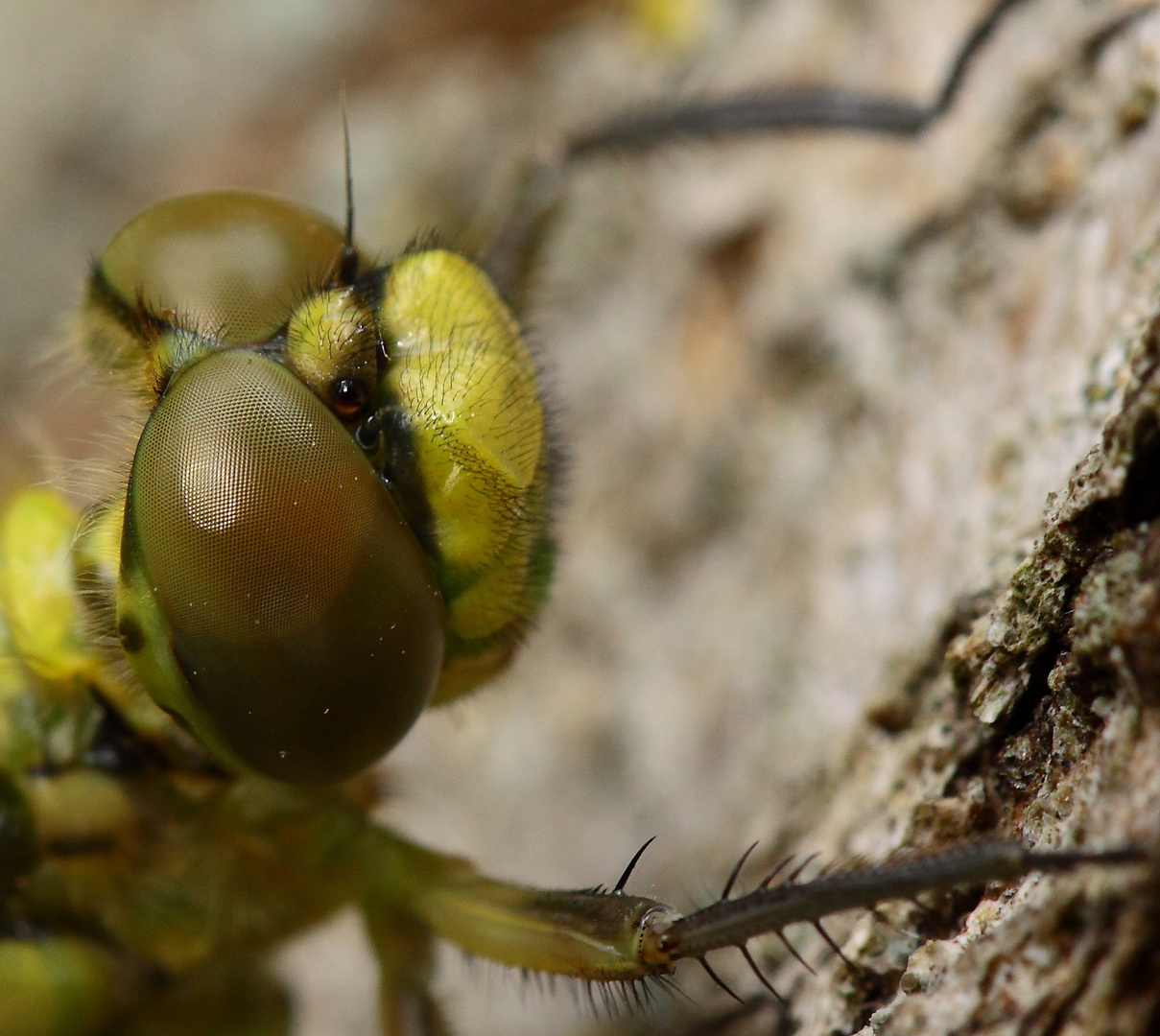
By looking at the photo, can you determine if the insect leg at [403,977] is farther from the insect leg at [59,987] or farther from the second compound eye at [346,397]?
the second compound eye at [346,397]

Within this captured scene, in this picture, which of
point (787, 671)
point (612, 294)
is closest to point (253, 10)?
point (612, 294)

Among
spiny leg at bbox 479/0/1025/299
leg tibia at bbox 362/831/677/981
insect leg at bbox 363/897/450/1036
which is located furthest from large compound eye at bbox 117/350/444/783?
spiny leg at bbox 479/0/1025/299

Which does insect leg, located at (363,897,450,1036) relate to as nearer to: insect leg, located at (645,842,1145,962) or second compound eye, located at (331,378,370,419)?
insect leg, located at (645,842,1145,962)

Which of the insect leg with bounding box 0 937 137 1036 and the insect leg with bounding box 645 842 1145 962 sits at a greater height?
the insect leg with bounding box 0 937 137 1036

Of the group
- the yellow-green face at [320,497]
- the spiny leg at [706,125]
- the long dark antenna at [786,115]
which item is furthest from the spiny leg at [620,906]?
the long dark antenna at [786,115]

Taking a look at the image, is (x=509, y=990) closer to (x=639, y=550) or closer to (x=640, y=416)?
(x=639, y=550)

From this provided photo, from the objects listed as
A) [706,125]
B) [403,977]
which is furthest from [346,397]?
[706,125]
